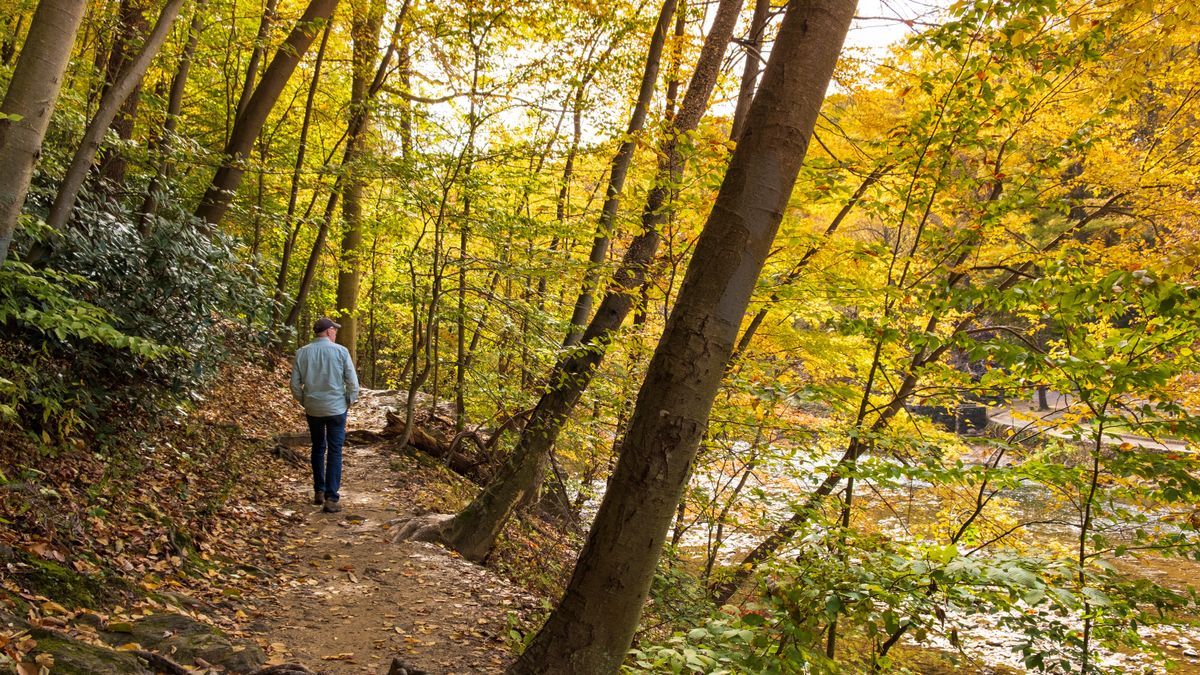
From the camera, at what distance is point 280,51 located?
8.77 meters

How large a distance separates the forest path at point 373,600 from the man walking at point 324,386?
0.80 meters

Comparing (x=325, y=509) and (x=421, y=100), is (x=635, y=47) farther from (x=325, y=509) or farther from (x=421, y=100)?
(x=325, y=509)

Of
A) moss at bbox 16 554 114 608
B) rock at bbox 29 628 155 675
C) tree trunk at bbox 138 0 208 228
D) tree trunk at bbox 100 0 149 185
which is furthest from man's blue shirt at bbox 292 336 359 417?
rock at bbox 29 628 155 675

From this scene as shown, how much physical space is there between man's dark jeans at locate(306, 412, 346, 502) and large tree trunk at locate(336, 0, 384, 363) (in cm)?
363

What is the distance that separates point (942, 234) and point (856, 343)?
163 inches

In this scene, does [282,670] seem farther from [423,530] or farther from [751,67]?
[751,67]

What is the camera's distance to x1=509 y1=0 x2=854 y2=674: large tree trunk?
265 centimetres

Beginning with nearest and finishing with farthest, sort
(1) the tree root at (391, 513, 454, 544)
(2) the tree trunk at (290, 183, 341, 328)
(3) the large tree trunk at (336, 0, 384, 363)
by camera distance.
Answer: (1) the tree root at (391, 513, 454, 544) < (3) the large tree trunk at (336, 0, 384, 363) < (2) the tree trunk at (290, 183, 341, 328)

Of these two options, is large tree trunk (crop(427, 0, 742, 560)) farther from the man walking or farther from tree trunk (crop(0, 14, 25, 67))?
tree trunk (crop(0, 14, 25, 67))

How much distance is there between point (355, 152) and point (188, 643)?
8.14m

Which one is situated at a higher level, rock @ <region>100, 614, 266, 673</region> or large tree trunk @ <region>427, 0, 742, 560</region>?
large tree trunk @ <region>427, 0, 742, 560</region>

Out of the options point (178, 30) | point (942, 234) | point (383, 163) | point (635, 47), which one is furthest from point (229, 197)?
point (942, 234)

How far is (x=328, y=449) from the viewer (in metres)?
6.90

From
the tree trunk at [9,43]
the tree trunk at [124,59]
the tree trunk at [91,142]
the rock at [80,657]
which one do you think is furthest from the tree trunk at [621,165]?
the tree trunk at [9,43]
